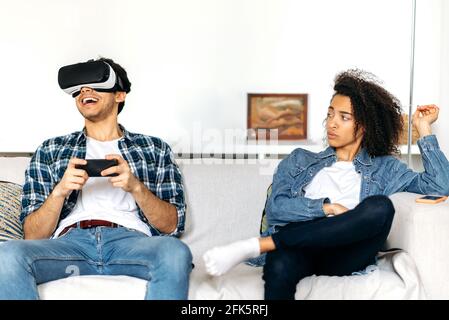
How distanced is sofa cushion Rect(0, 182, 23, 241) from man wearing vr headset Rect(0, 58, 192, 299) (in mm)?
96

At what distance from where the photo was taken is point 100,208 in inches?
95.9

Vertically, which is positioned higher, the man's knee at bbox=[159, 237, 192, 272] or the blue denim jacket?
the blue denim jacket

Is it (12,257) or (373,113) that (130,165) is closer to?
(12,257)

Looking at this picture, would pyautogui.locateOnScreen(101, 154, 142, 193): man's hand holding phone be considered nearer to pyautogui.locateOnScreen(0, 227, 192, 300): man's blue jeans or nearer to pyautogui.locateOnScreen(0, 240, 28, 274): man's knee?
pyautogui.locateOnScreen(0, 227, 192, 300): man's blue jeans

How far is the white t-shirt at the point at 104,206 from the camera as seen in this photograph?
7.89 ft

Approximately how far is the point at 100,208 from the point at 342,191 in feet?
2.96

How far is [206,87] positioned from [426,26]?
1463mm

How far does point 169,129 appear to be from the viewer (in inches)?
167

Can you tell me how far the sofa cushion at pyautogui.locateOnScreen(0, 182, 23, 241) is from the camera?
246 centimetres

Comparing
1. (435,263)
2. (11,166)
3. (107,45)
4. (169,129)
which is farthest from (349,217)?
(107,45)

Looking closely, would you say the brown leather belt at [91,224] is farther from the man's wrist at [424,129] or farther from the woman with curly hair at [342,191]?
the man's wrist at [424,129]

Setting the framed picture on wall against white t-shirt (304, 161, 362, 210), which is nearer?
white t-shirt (304, 161, 362, 210)

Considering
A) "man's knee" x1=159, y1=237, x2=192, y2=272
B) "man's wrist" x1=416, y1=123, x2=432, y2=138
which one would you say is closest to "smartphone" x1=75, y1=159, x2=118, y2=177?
"man's knee" x1=159, y1=237, x2=192, y2=272

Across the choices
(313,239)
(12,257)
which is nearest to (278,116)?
(313,239)
